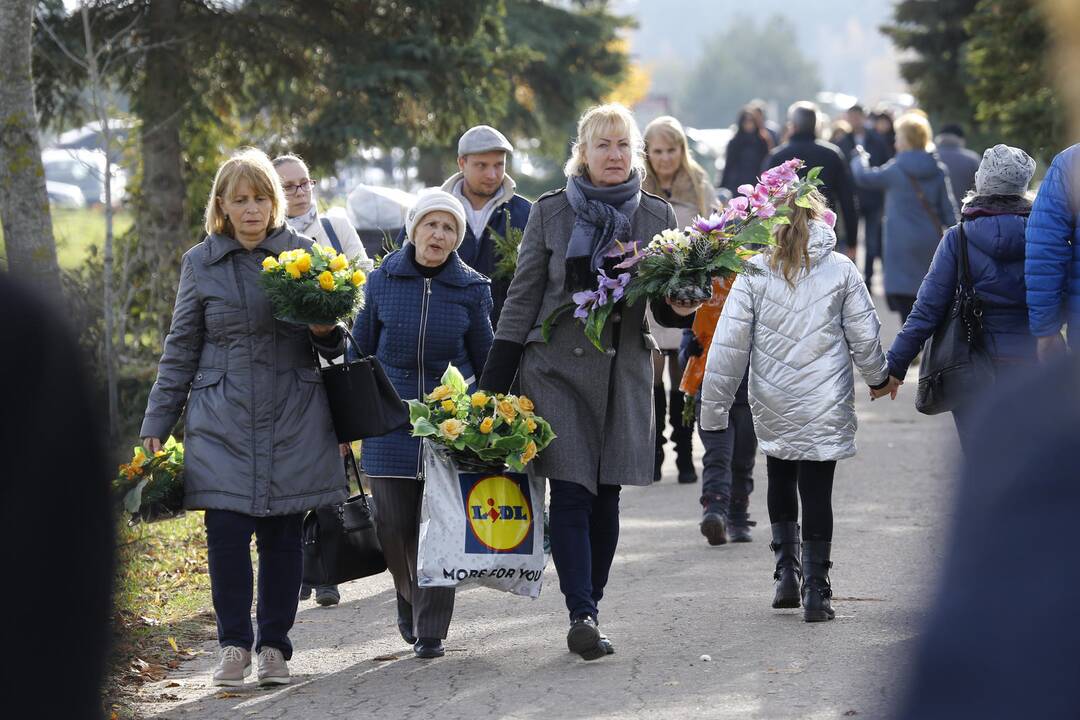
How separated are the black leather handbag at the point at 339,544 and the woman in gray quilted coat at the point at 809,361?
1.68 metres

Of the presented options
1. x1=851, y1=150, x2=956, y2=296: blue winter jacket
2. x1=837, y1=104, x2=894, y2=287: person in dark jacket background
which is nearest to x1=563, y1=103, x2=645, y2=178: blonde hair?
x1=851, y1=150, x2=956, y2=296: blue winter jacket

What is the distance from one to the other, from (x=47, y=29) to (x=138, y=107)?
1.48 meters

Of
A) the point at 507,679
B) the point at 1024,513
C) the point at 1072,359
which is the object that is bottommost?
the point at 507,679

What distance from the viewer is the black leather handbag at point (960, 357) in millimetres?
6648

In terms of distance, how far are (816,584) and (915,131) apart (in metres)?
6.72

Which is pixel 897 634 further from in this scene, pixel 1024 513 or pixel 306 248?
pixel 1024 513

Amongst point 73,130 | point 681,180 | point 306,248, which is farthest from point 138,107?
point 306,248

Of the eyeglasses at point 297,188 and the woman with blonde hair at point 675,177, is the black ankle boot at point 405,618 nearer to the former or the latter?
the eyeglasses at point 297,188

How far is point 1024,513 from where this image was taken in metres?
1.41

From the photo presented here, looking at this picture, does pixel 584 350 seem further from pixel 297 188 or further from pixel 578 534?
pixel 297 188

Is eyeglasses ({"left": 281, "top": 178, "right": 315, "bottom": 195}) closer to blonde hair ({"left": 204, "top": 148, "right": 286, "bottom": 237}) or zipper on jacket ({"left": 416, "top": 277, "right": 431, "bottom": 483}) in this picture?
zipper on jacket ({"left": 416, "top": 277, "right": 431, "bottom": 483})

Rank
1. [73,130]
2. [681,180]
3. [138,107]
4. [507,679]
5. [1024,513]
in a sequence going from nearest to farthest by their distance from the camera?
1. [1024,513]
2. [507,679]
3. [681,180]
4. [138,107]
5. [73,130]

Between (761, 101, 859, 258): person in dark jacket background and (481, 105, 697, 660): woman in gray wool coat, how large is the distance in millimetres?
6144

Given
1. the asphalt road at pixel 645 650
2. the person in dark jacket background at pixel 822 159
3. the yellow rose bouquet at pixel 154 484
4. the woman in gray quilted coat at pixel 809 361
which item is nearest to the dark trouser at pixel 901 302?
the person in dark jacket background at pixel 822 159
